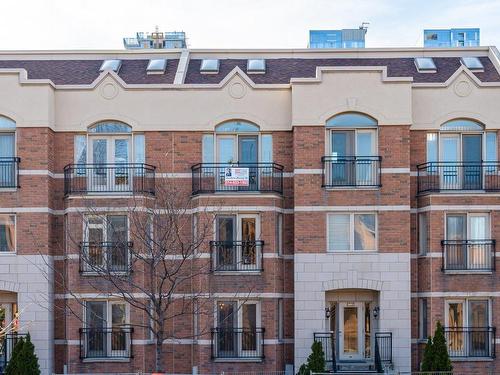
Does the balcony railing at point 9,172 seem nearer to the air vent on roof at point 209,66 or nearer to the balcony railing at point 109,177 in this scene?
the balcony railing at point 109,177

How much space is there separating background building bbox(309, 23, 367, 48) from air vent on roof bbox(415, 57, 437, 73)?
879 centimetres

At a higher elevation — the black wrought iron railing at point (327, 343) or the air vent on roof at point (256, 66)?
the air vent on roof at point (256, 66)

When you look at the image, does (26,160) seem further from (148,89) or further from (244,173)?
(244,173)

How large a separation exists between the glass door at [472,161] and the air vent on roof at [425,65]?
3.48 metres

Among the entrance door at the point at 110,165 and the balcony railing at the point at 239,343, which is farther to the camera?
the entrance door at the point at 110,165

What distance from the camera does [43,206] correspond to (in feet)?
89.2

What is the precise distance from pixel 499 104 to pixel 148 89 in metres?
11.0

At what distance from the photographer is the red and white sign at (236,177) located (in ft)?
89.7

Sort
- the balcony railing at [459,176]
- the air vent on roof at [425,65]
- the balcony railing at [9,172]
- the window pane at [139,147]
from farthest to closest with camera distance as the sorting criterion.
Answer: the air vent on roof at [425,65] → the window pane at [139,147] → the balcony railing at [459,176] → the balcony railing at [9,172]

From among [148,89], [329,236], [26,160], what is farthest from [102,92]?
[329,236]

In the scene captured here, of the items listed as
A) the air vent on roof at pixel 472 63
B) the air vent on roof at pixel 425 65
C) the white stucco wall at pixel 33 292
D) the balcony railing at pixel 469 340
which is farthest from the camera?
the air vent on roof at pixel 472 63

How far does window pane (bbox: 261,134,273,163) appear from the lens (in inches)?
1108

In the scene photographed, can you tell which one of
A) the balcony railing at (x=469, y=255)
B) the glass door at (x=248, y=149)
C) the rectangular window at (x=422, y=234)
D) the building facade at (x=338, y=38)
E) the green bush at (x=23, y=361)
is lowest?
the green bush at (x=23, y=361)

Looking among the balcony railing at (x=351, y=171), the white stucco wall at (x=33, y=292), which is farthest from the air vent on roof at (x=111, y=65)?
the balcony railing at (x=351, y=171)
